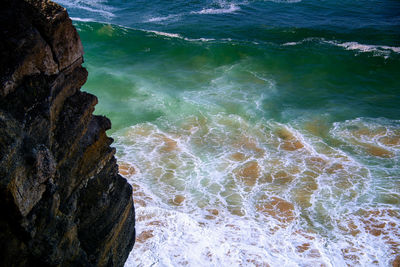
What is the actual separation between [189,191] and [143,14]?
23.3 m

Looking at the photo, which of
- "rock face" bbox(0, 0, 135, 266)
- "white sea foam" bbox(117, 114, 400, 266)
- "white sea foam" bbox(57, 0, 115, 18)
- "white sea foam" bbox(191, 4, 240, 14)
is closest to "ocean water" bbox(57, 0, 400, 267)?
"white sea foam" bbox(117, 114, 400, 266)

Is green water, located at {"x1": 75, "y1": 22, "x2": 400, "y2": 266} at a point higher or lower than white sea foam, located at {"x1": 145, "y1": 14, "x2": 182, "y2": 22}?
lower

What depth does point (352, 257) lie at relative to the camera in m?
9.28

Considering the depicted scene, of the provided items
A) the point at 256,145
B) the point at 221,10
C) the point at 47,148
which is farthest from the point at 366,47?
the point at 47,148

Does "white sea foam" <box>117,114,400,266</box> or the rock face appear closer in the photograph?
the rock face

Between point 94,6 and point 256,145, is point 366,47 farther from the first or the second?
point 94,6

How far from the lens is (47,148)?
4.48 m

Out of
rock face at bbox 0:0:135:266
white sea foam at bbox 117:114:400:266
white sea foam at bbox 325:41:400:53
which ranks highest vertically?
rock face at bbox 0:0:135:266

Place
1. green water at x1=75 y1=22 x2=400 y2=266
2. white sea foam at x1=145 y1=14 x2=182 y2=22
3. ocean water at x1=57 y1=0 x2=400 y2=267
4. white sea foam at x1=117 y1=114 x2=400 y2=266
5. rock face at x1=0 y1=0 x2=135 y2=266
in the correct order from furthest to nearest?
white sea foam at x1=145 y1=14 x2=182 y2=22, ocean water at x1=57 y1=0 x2=400 y2=267, green water at x1=75 y1=22 x2=400 y2=266, white sea foam at x1=117 y1=114 x2=400 y2=266, rock face at x1=0 y1=0 x2=135 y2=266

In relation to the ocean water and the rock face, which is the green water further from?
the rock face

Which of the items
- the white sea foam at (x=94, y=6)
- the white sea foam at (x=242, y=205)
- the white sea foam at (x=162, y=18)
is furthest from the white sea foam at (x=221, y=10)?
the white sea foam at (x=242, y=205)

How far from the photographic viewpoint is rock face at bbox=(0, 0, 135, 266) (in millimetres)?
4039

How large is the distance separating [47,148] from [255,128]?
1208 centimetres

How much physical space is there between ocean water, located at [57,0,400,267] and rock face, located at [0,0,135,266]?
3.30 metres
